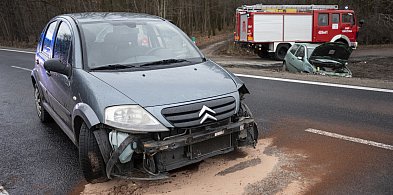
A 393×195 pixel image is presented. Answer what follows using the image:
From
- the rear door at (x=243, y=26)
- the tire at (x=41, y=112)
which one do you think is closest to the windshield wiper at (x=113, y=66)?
the tire at (x=41, y=112)

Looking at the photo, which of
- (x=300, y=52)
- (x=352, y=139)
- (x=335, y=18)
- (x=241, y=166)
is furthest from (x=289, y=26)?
(x=241, y=166)

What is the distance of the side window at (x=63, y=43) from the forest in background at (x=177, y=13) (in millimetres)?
26515

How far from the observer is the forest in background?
30.7m

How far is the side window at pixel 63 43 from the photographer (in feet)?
15.3

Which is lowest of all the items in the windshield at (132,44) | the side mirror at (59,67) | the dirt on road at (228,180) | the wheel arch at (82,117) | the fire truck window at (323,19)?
the dirt on road at (228,180)

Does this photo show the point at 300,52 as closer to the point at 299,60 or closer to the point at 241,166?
the point at 299,60

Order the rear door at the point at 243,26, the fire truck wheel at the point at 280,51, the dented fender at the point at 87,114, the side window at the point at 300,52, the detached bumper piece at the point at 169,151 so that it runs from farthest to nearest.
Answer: the rear door at the point at 243,26
the fire truck wheel at the point at 280,51
the side window at the point at 300,52
the dented fender at the point at 87,114
the detached bumper piece at the point at 169,151

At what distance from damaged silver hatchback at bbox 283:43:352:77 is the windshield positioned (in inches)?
320

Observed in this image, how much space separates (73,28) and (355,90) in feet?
20.6

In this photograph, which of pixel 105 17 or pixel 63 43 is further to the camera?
pixel 105 17

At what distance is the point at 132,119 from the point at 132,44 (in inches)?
57.0

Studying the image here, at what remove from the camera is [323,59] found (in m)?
12.4

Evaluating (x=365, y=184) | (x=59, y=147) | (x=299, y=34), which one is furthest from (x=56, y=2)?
(x=365, y=184)

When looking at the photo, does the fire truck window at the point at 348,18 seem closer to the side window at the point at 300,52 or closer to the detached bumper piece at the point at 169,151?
the side window at the point at 300,52
